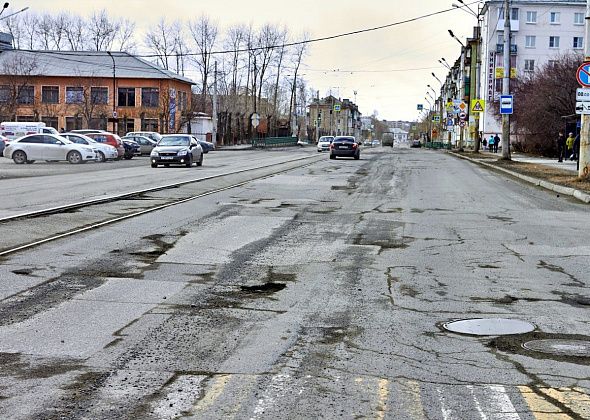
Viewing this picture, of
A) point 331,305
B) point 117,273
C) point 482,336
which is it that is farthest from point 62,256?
point 482,336

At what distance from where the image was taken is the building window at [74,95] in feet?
292

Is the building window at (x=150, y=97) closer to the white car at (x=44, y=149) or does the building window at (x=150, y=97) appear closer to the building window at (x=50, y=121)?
the building window at (x=50, y=121)

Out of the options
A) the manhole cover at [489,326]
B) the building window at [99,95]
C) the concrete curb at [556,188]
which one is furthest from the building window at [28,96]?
the manhole cover at [489,326]

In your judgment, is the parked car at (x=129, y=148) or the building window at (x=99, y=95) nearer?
the parked car at (x=129, y=148)

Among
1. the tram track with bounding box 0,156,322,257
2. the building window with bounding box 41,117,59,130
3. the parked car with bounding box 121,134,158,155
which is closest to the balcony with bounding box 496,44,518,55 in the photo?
the building window with bounding box 41,117,59,130

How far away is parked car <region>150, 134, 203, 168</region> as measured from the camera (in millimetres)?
35250

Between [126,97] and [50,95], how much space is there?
8.47 metres

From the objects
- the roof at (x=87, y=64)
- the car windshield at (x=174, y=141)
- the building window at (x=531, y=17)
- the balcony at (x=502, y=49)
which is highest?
the building window at (x=531, y=17)

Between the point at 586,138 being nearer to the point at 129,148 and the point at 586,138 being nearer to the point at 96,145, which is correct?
the point at 96,145

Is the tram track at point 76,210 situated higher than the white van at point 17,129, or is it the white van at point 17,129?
the white van at point 17,129

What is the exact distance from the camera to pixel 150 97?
297 feet

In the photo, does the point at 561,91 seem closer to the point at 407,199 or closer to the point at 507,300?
the point at 407,199

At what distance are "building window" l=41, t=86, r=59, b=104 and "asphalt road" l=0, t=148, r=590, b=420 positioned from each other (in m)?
81.1

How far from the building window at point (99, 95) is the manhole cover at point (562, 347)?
8569cm
